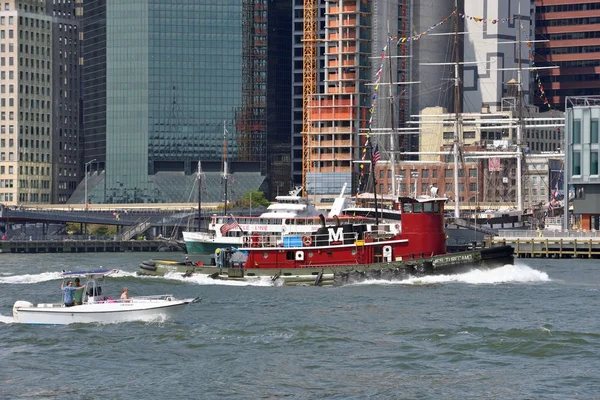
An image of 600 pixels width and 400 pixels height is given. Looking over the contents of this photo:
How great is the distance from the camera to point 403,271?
9806 cm

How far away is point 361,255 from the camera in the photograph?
101m

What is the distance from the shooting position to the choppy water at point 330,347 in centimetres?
5984

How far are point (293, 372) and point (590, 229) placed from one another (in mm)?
98277

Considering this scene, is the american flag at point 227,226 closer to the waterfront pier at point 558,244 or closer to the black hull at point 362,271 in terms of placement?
the waterfront pier at point 558,244

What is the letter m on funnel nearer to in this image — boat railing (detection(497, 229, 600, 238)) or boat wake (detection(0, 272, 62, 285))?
boat wake (detection(0, 272, 62, 285))

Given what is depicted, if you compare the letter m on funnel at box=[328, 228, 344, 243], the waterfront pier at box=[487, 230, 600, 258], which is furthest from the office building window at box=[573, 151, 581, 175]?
the letter m on funnel at box=[328, 228, 344, 243]

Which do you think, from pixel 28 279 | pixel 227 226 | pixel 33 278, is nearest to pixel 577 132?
pixel 227 226

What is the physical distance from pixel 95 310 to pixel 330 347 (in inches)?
531

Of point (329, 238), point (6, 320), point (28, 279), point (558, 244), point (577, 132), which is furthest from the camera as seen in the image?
point (577, 132)

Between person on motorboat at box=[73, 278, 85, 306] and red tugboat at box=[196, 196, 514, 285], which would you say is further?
red tugboat at box=[196, 196, 514, 285]

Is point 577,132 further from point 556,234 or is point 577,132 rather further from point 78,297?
point 78,297

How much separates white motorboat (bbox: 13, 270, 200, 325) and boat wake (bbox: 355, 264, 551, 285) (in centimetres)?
2505

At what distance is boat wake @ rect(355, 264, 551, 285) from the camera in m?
97.9

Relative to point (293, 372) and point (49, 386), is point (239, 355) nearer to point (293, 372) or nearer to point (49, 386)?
point (293, 372)
